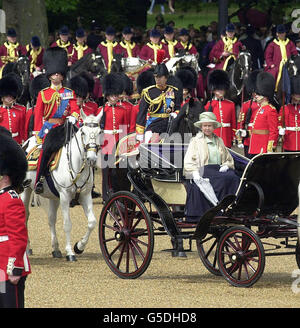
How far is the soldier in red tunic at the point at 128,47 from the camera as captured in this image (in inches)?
806

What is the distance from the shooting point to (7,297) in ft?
21.3

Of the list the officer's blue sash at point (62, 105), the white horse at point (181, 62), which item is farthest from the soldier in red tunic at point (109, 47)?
the officer's blue sash at point (62, 105)

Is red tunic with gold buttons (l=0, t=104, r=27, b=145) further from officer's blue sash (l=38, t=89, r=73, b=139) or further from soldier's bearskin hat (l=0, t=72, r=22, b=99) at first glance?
officer's blue sash (l=38, t=89, r=73, b=139)

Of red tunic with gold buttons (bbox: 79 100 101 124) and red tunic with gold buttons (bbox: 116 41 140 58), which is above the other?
red tunic with gold buttons (bbox: 116 41 140 58)

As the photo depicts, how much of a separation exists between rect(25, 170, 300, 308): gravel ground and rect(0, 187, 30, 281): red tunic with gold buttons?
1656 millimetres

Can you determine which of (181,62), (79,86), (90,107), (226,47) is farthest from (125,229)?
(226,47)

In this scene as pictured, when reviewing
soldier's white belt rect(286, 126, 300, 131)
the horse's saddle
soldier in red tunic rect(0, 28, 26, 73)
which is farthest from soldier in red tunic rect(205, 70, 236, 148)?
soldier in red tunic rect(0, 28, 26, 73)

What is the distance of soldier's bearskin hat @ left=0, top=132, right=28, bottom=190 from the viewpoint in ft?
21.9

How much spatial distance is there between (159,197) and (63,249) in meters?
1.98

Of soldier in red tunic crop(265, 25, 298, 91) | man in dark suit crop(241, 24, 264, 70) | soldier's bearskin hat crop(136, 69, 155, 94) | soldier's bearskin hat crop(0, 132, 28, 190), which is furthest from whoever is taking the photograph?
man in dark suit crop(241, 24, 264, 70)

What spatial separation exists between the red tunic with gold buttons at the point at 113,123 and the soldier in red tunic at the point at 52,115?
67.8 inches

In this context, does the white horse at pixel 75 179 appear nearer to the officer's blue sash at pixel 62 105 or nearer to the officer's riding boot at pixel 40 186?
the officer's riding boot at pixel 40 186
